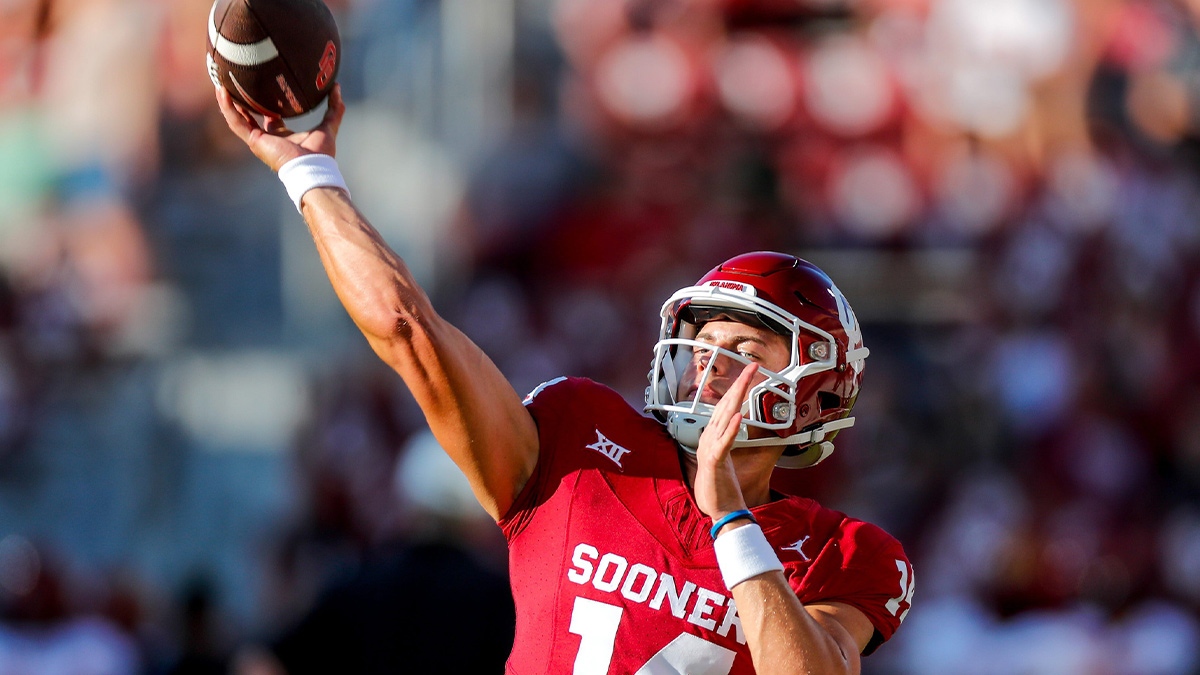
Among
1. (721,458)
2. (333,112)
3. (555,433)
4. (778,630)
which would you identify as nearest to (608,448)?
(555,433)

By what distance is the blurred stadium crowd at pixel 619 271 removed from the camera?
299 inches

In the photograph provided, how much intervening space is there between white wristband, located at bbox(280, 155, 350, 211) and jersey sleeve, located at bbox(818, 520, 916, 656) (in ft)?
3.96

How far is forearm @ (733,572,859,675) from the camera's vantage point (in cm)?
251

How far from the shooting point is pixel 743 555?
8.36ft

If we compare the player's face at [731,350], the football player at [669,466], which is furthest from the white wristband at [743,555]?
the player's face at [731,350]

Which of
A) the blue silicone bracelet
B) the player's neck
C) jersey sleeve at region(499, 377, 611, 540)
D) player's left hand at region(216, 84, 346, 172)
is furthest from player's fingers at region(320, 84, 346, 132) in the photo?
the blue silicone bracelet

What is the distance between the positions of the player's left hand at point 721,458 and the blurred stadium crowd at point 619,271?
188 inches

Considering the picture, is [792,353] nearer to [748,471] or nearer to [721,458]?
[748,471]

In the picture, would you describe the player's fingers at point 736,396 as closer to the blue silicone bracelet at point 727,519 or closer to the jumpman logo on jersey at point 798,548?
the blue silicone bracelet at point 727,519

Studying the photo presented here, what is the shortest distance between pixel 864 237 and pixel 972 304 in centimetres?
73

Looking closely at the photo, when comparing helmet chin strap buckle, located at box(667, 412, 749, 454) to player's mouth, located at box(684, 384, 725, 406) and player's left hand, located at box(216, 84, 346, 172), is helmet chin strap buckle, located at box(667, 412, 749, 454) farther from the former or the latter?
player's left hand, located at box(216, 84, 346, 172)

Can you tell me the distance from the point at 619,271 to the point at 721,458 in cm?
607

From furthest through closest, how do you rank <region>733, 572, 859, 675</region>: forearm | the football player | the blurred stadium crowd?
1. the blurred stadium crowd
2. the football player
3. <region>733, 572, 859, 675</region>: forearm

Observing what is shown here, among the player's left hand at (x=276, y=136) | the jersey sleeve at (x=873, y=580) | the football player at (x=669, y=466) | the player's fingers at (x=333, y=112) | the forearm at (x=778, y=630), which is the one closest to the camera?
the forearm at (x=778, y=630)
